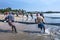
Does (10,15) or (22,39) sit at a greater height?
(10,15)

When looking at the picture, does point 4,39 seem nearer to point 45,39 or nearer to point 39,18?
point 45,39

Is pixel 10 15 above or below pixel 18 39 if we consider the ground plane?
above

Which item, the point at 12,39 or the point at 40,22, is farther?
the point at 40,22

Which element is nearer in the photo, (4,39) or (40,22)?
(4,39)

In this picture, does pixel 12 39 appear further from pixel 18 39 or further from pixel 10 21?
pixel 10 21

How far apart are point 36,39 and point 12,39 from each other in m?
1.53

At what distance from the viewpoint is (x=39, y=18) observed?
16859 millimetres

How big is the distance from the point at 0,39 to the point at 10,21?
160 inches

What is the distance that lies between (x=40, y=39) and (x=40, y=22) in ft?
12.8

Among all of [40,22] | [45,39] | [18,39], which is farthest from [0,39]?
[40,22]

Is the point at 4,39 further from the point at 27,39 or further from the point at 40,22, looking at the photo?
the point at 40,22

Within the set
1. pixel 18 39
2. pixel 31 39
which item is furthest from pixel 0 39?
pixel 31 39

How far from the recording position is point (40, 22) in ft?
55.9

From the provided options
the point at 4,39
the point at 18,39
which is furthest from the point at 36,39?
the point at 4,39
